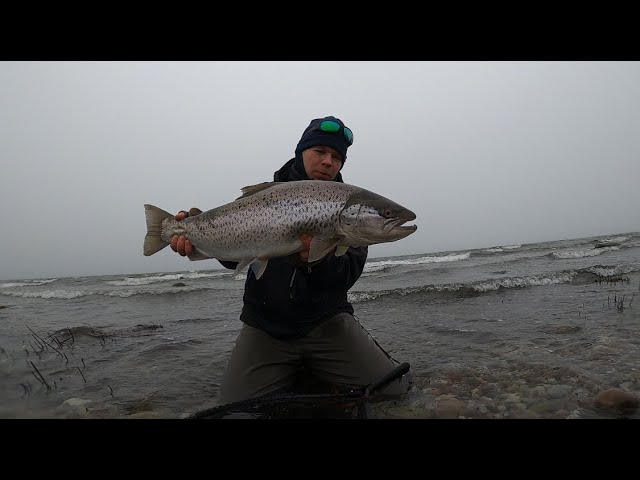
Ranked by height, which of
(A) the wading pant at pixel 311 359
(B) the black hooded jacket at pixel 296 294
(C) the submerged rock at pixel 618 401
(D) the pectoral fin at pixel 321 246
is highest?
(D) the pectoral fin at pixel 321 246

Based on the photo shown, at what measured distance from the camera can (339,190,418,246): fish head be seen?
3.91 m

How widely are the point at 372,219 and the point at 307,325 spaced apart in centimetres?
174

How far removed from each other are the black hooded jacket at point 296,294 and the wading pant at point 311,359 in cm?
14

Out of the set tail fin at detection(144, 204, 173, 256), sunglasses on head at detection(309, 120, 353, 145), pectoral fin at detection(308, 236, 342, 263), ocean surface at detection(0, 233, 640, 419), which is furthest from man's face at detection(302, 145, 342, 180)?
ocean surface at detection(0, 233, 640, 419)

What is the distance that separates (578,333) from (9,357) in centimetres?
1045

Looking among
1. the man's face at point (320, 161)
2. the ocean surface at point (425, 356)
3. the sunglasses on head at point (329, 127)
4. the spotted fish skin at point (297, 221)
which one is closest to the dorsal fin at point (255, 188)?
the spotted fish skin at point (297, 221)

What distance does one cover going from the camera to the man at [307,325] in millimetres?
4516

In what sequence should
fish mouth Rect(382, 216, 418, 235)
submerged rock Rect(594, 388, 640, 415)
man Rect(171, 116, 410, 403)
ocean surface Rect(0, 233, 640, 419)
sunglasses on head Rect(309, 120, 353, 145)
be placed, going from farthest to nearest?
1. sunglasses on head Rect(309, 120, 353, 145)
2. man Rect(171, 116, 410, 403)
3. ocean surface Rect(0, 233, 640, 419)
4. fish mouth Rect(382, 216, 418, 235)
5. submerged rock Rect(594, 388, 640, 415)

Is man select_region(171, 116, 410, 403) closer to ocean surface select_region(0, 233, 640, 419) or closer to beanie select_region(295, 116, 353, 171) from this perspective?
beanie select_region(295, 116, 353, 171)

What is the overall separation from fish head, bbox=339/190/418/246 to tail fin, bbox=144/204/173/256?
2483mm

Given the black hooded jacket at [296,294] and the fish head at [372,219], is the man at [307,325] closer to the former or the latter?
the black hooded jacket at [296,294]

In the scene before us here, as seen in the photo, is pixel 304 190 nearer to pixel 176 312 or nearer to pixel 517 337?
pixel 517 337

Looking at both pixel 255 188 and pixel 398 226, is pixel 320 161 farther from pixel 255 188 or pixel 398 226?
pixel 398 226
